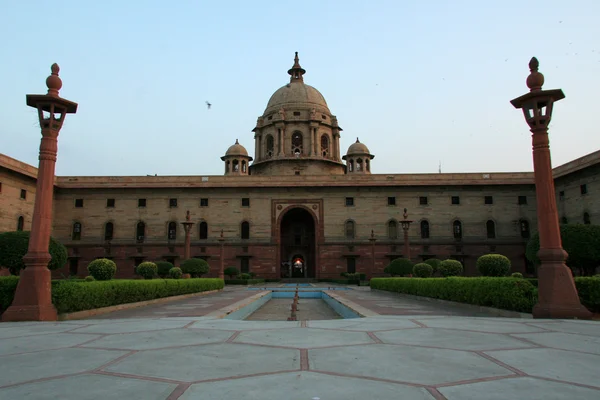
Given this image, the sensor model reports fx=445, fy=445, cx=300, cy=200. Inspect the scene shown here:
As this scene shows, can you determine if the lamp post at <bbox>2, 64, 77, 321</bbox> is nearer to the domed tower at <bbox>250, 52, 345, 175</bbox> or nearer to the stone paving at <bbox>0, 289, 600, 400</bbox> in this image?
the stone paving at <bbox>0, 289, 600, 400</bbox>

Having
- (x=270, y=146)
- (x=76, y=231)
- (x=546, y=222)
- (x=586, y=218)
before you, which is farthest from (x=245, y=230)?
(x=546, y=222)

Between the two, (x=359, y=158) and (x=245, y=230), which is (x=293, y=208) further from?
(x=359, y=158)

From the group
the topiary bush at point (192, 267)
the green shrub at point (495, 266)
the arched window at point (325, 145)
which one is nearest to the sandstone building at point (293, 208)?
the arched window at point (325, 145)

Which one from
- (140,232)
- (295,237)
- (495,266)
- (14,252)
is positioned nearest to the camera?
(495,266)

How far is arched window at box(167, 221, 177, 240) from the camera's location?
3538 centimetres

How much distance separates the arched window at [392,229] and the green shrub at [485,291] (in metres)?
19.8

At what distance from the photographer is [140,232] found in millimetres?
35625

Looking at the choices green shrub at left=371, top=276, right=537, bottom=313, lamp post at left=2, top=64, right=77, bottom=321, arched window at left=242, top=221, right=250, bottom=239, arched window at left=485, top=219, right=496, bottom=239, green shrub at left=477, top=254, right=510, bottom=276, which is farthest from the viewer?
arched window at left=242, top=221, right=250, bottom=239

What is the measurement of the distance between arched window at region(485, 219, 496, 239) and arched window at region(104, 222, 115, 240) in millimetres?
29755

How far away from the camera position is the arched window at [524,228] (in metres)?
34.9

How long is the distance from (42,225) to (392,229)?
29574 mm

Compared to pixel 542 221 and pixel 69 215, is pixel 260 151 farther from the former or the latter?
pixel 542 221

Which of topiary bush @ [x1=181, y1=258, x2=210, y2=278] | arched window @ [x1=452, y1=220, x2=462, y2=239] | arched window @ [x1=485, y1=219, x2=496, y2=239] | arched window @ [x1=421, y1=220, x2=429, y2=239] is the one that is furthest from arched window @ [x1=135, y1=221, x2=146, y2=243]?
arched window @ [x1=485, y1=219, x2=496, y2=239]

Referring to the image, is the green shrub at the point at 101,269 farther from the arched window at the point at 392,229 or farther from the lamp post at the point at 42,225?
the arched window at the point at 392,229
